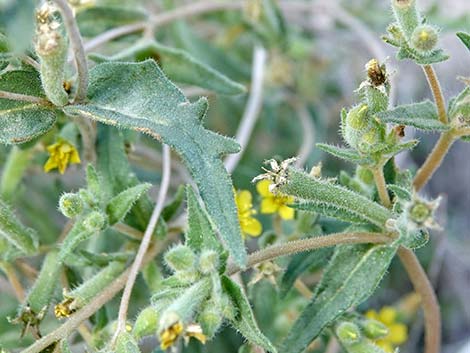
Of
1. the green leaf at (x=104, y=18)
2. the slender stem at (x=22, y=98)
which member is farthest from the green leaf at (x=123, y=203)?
the green leaf at (x=104, y=18)

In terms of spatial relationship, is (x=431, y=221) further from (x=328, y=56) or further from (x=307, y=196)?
(x=328, y=56)

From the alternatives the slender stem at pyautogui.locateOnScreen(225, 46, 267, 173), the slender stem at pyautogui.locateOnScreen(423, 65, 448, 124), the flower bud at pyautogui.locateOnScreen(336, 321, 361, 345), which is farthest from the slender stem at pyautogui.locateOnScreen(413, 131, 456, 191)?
the slender stem at pyautogui.locateOnScreen(225, 46, 267, 173)

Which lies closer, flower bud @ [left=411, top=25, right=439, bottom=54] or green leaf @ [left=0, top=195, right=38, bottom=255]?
flower bud @ [left=411, top=25, right=439, bottom=54]

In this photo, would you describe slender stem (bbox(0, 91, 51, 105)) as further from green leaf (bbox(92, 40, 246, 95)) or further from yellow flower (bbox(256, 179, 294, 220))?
yellow flower (bbox(256, 179, 294, 220))

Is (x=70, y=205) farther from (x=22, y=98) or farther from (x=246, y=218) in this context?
(x=246, y=218)

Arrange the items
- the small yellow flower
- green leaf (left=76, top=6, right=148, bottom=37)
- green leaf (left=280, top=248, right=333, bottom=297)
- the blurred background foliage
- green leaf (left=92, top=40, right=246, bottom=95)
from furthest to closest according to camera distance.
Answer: the blurred background foliage, green leaf (left=76, top=6, right=148, bottom=37), green leaf (left=92, top=40, right=246, bottom=95), green leaf (left=280, top=248, right=333, bottom=297), the small yellow flower

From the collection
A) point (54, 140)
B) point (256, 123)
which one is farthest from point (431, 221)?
point (256, 123)
